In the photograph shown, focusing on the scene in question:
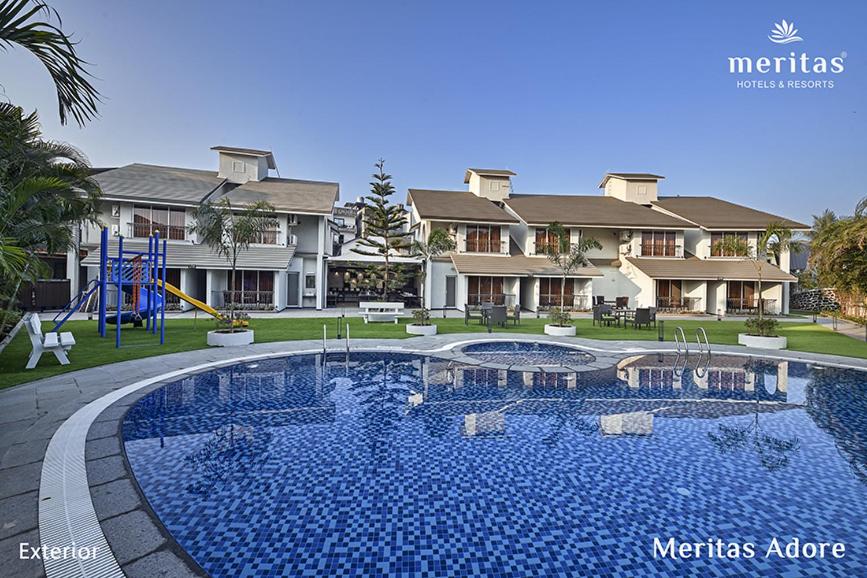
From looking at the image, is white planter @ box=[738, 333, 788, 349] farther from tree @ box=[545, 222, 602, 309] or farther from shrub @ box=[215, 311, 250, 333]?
shrub @ box=[215, 311, 250, 333]

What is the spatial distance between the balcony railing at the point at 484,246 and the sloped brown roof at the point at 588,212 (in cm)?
233

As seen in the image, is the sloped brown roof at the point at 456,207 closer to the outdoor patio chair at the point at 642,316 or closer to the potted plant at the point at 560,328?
the outdoor patio chair at the point at 642,316

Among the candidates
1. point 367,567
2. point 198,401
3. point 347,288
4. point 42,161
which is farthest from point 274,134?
point 367,567

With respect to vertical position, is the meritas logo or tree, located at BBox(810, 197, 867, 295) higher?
the meritas logo

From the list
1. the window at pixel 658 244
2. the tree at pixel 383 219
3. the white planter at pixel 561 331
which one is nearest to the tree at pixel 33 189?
the white planter at pixel 561 331

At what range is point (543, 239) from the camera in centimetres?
2723

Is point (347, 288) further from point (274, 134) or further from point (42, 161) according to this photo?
point (42, 161)

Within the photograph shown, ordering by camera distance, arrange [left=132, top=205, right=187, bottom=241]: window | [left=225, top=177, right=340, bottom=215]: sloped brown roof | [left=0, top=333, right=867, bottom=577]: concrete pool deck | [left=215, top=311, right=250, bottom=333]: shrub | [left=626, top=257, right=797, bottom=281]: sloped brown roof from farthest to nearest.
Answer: [left=626, top=257, right=797, bottom=281]: sloped brown roof, [left=225, top=177, right=340, bottom=215]: sloped brown roof, [left=132, top=205, right=187, bottom=241]: window, [left=215, top=311, right=250, bottom=333]: shrub, [left=0, top=333, right=867, bottom=577]: concrete pool deck

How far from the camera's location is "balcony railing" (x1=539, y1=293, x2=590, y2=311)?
2616cm

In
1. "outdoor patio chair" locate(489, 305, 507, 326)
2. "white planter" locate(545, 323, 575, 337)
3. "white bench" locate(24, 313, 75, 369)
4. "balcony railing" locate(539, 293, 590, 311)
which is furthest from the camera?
"balcony railing" locate(539, 293, 590, 311)

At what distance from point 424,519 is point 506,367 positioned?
261 inches

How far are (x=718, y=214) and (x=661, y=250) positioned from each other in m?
6.01

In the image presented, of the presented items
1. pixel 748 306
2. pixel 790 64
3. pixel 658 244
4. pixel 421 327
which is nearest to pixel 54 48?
pixel 421 327

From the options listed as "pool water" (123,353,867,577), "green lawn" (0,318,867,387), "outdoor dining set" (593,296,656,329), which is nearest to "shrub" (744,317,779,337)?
"green lawn" (0,318,867,387)
